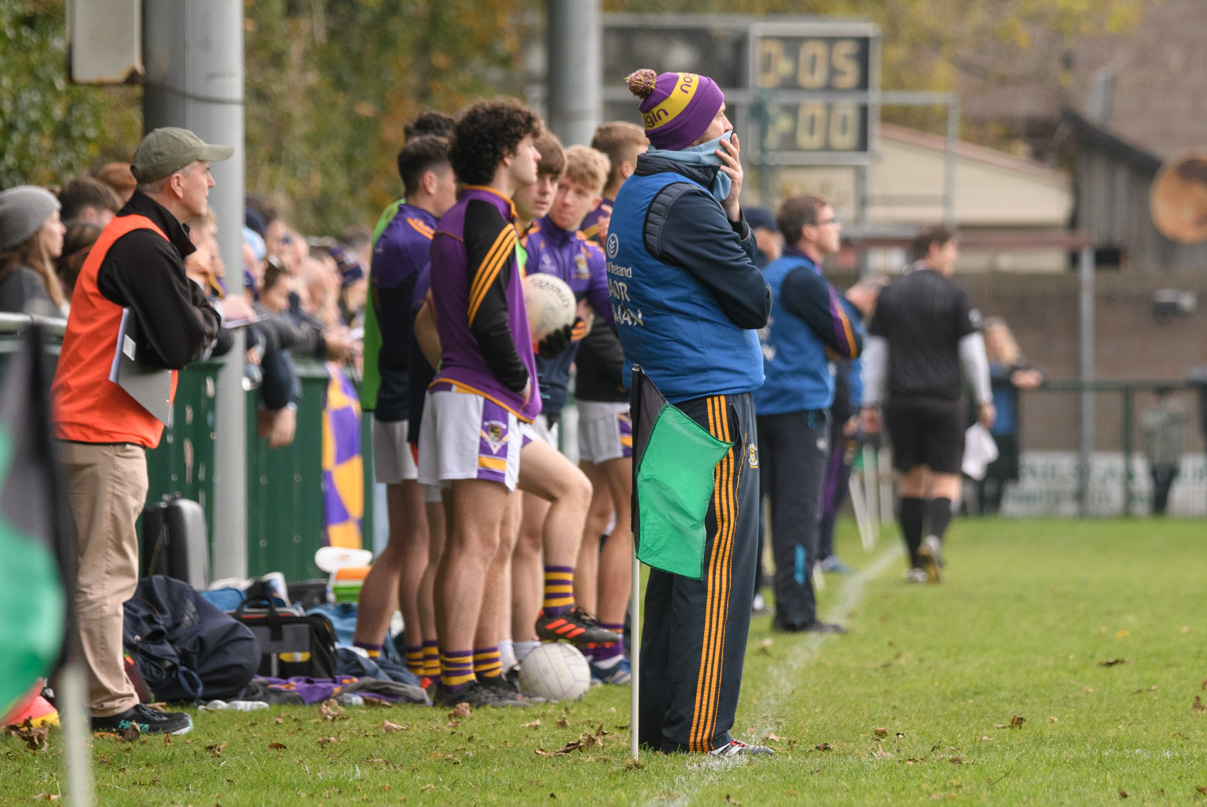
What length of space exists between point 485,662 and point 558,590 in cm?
84

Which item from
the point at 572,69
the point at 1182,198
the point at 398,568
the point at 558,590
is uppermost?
the point at 1182,198

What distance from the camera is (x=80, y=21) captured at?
8.59m

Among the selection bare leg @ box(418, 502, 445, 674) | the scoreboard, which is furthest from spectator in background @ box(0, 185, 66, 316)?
the scoreboard

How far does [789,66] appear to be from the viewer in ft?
70.6

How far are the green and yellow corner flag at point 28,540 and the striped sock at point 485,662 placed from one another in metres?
4.04

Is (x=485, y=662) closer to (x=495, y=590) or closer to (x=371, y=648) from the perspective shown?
Answer: (x=495, y=590)

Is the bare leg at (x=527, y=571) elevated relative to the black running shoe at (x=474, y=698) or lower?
elevated

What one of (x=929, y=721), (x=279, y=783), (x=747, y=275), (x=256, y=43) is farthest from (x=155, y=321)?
(x=256, y=43)

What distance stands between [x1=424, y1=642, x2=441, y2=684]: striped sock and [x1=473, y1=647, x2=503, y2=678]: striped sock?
52 cm

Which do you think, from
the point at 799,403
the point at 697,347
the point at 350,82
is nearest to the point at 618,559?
the point at 799,403

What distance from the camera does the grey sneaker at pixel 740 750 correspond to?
18.1ft

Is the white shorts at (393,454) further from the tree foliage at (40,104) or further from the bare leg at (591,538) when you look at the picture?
the tree foliage at (40,104)

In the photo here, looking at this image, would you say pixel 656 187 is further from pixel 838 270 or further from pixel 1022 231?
pixel 1022 231

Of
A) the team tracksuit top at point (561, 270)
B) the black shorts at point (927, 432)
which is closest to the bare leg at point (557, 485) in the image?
the team tracksuit top at point (561, 270)
